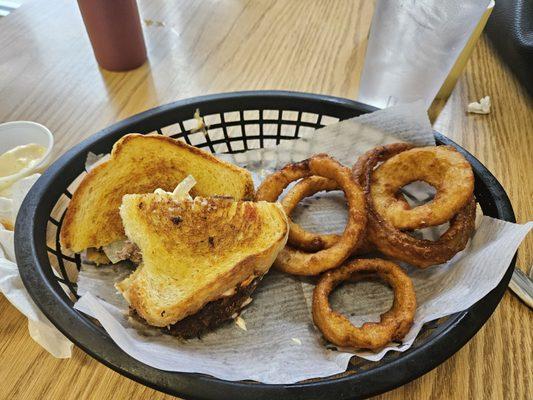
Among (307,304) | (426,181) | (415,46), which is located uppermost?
(415,46)

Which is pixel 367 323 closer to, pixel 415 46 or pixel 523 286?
pixel 523 286

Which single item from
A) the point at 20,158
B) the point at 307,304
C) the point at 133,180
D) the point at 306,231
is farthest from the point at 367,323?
the point at 20,158

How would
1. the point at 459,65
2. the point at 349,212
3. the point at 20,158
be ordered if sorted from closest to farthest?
the point at 349,212
the point at 20,158
the point at 459,65

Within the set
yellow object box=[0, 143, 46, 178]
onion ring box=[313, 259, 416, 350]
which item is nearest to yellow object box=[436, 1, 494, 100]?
onion ring box=[313, 259, 416, 350]

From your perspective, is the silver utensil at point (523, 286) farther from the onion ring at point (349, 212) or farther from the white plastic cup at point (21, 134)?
the white plastic cup at point (21, 134)

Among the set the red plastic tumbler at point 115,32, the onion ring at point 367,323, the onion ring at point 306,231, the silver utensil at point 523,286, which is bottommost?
the silver utensil at point 523,286

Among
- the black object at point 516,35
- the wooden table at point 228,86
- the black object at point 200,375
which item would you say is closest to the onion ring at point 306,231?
the black object at point 200,375

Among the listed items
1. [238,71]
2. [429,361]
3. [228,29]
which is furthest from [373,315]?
[228,29]
